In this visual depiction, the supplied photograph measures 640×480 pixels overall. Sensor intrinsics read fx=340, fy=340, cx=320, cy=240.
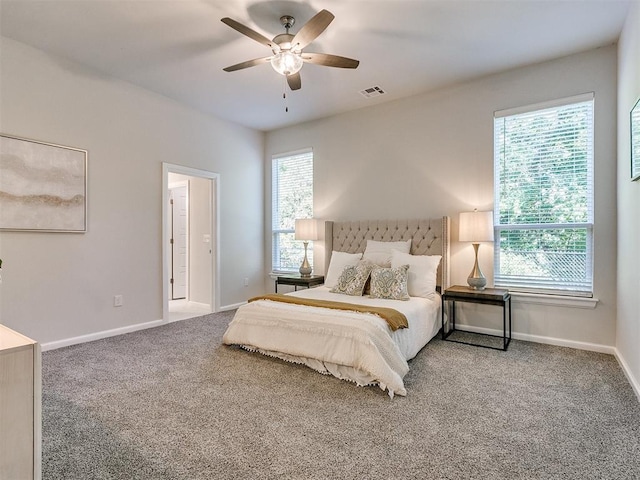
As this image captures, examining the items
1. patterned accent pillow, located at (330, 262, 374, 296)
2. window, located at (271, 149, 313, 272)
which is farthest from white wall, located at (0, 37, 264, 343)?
patterned accent pillow, located at (330, 262, 374, 296)

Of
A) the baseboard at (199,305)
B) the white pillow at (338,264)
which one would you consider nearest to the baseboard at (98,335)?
the baseboard at (199,305)

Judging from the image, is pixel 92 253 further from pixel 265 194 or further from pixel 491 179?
pixel 491 179

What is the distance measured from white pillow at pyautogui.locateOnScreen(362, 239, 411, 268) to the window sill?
1.26 metres

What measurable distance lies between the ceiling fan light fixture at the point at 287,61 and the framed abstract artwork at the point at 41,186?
2387 mm

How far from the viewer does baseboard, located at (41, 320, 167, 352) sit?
335cm

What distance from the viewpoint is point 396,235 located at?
433 cm

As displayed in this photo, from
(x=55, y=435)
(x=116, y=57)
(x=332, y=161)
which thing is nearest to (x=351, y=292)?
(x=332, y=161)

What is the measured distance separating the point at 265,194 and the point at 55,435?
4.41 m

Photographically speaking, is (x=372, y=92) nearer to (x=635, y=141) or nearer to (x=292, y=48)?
(x=292, y=48)

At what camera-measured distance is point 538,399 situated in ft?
7.57

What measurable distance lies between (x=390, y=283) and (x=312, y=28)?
234 centimetres

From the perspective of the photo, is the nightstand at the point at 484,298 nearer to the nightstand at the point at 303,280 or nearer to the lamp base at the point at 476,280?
the lamp base at the point at 476,280

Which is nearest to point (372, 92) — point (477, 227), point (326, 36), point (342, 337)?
point (326, 36)

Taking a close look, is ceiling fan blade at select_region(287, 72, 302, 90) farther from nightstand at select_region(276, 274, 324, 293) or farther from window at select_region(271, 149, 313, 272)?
nightstand at select_region(276, 274, 324, 293)
